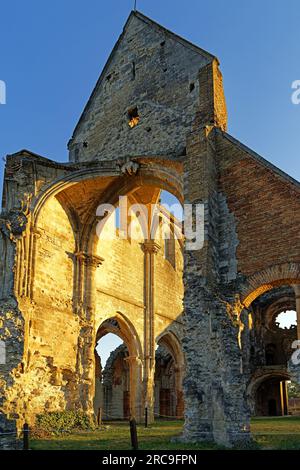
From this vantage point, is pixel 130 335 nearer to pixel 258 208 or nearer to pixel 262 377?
pixel 258 208

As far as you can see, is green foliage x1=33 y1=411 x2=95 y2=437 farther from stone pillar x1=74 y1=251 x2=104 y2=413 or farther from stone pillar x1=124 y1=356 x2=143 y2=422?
stone pillar x1=124 y1=356 x2=143 y2=422

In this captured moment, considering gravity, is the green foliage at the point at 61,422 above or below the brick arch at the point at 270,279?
below

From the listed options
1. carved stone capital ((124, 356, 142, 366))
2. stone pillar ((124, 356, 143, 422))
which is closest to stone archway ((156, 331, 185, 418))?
carved stone capital ((124, 356, 142, 366))

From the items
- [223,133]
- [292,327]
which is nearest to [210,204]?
[223,133]

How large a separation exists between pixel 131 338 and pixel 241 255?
782 centimetres

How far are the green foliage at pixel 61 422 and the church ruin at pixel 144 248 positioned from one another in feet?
0.92

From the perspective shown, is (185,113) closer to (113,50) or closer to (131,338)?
(113,50)

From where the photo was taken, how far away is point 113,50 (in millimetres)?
16453

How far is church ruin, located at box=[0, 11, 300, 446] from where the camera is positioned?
10.3m

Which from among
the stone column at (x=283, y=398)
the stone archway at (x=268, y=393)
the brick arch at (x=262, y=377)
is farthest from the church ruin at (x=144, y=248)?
the stone column at (x=283, y=398)

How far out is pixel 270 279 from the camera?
10.3 m

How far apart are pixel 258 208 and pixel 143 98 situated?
557 centimetres

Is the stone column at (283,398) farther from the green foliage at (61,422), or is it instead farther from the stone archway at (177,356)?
the green foliage at (61,422)

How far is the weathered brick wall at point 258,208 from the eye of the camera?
1034 centimetres
